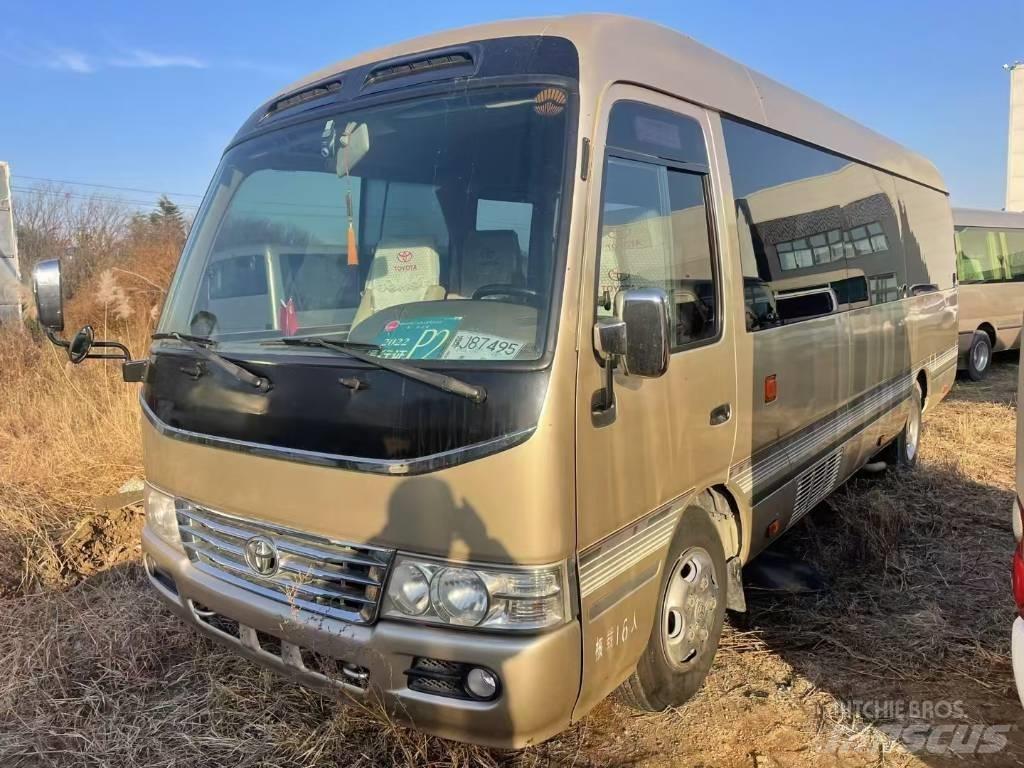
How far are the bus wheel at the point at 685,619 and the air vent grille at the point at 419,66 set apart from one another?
6.42ft

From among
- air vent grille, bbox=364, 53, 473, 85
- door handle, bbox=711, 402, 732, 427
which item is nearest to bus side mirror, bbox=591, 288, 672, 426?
door handle, bbox=711, 402, 732, 427

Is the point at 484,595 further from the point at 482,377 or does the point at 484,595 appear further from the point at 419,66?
the point at 419,66

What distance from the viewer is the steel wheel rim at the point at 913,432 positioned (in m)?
6.74

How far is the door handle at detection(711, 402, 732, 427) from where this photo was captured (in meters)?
3.11

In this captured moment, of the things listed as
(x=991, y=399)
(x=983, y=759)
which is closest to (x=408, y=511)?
(x=983, y=759)

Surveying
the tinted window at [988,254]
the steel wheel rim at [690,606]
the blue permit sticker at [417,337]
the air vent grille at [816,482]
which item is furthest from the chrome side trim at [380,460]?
the tinted window at [988,254]

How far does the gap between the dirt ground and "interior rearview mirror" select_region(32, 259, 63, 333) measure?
164 cm

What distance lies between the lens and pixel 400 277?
2.73 meters

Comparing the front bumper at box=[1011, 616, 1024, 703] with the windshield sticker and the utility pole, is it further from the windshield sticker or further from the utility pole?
the utility pole

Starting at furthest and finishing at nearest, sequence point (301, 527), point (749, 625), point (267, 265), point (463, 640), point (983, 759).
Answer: point (749, 625) → point (267, 265) → point (983, 759) → point (301, 527) → point (463, 640)

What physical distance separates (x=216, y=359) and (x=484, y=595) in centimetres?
132

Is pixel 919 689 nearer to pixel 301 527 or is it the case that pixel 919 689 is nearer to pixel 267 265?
pixel 301 527

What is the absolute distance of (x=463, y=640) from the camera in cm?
220

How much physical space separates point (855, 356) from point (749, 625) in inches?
78.4
